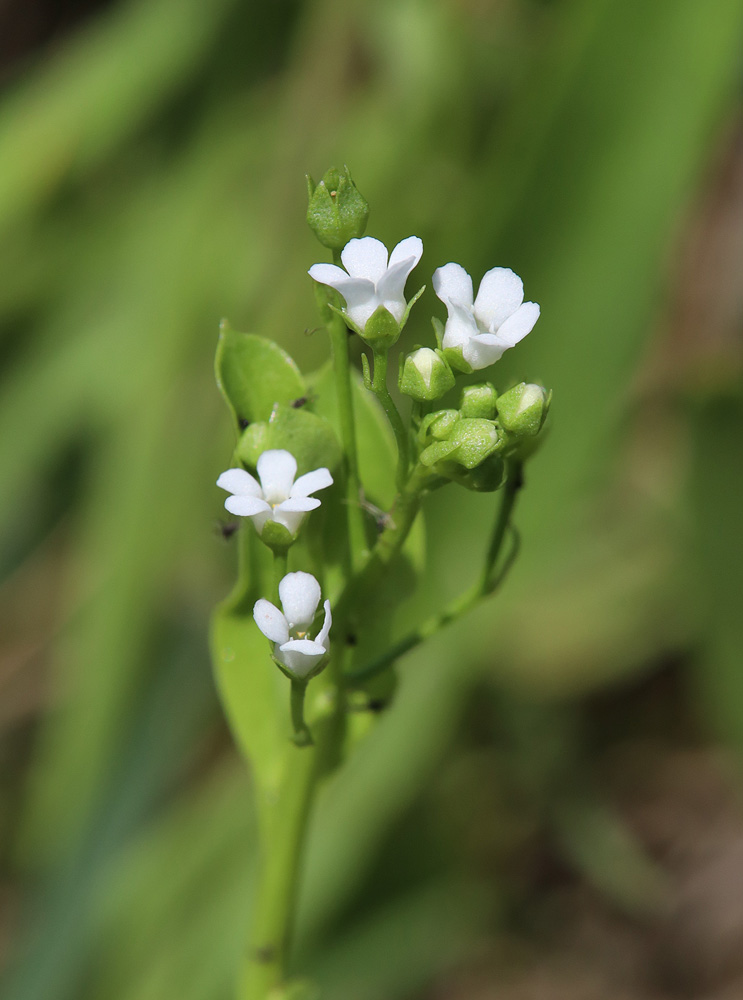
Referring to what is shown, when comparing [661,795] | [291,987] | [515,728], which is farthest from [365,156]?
[291,987]

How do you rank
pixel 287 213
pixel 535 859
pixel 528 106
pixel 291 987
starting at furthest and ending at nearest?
1. pixel 535 859
2. pixel 287 213
3. pixel 528 106
4. pixel 291 987

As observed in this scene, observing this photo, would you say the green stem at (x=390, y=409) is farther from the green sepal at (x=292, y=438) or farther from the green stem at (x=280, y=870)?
the green stem at (x=280, y=870)

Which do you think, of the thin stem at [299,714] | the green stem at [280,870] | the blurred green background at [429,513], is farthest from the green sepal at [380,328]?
the blurred green background at [429,513]

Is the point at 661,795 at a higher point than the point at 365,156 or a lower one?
lower

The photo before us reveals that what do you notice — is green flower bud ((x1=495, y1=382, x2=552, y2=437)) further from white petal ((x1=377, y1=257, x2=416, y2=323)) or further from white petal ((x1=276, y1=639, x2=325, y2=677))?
white petal ((x1=276, y1=639, x2=325, y2=677))

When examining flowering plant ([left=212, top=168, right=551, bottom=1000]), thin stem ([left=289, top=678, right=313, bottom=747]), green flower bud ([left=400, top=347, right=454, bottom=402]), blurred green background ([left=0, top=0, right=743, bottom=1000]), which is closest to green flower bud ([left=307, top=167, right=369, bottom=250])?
flowering plant ([left=212, top=168, right=551, bottom=1000])

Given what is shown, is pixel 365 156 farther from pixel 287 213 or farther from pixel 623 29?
pixel 623 29

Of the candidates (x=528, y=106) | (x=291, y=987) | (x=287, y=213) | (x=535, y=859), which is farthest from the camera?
(x=535, y=859)
